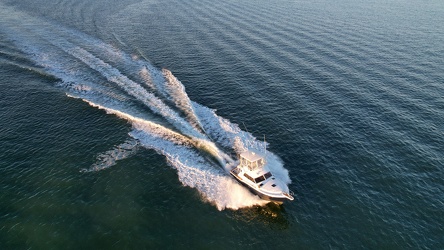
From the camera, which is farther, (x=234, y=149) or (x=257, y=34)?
(x=257, y=34)

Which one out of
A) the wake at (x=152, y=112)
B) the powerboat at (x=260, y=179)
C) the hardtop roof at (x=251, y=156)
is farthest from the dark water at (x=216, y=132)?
the hardtop roof at (x=251, y=156)

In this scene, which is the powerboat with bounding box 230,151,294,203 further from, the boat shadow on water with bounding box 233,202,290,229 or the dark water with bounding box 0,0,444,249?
the dark water with bounding box 0,0,444,249

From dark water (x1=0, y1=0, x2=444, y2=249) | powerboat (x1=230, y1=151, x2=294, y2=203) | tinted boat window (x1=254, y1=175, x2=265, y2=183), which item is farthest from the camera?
tinted boat window (x1=254, y1=175, x2=265, y2=183)

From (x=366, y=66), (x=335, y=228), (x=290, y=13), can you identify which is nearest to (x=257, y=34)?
(x=290, y=13)

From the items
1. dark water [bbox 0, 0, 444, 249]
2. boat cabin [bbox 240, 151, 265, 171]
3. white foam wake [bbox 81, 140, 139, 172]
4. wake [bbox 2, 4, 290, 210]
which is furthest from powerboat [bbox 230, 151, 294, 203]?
white foam wake [bbox 81, 140, 139, 172]

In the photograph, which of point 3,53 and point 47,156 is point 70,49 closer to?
point 3,53

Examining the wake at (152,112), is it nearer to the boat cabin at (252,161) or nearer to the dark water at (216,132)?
the dark water at (216,132)

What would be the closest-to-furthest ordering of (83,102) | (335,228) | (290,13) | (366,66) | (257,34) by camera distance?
(335,228)
(83,102)
(366,66)
(257,34)
(290,13)
